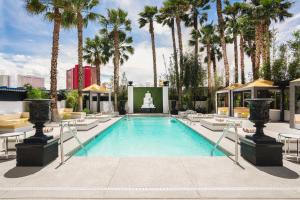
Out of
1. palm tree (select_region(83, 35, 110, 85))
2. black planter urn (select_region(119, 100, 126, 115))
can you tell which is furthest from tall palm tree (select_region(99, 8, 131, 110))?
palm tree (select_region(83, 35, 110, 85))

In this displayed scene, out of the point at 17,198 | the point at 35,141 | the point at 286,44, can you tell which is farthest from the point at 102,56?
the point at 17,198

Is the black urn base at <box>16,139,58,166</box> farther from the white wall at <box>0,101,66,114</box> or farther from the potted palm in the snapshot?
the white wall at <box>0,101,66,114</box>

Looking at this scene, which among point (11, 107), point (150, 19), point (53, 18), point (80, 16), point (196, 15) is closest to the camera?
point (53, 18)

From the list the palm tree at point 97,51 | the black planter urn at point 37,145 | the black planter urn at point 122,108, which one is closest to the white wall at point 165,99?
the black planter urn at point 122,108

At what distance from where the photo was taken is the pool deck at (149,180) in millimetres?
3912

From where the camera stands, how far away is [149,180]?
4.57 meters

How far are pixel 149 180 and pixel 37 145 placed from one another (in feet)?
8.46

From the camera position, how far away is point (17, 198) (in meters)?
3.76

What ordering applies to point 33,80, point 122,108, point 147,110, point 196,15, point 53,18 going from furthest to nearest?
point 33,80 < point 196,15 < point 147,110 < point 122,108 < point 53,18

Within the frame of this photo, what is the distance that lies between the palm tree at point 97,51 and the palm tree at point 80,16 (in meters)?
9.79

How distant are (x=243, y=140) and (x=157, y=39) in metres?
28.0

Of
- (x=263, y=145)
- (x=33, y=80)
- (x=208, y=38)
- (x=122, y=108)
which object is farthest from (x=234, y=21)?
(x=33, y=80)

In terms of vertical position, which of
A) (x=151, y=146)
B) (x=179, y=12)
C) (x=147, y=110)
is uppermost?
(x=179, y=12)

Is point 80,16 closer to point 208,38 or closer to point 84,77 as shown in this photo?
point 208,38
